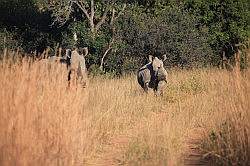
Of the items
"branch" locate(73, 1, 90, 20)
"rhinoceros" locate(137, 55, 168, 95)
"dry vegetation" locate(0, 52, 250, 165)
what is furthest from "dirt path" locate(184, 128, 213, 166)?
"branch" locate(73, 1, 90, 20)

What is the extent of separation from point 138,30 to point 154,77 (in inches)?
334

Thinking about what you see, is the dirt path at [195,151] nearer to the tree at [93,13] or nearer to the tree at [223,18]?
the tree at [93,13]

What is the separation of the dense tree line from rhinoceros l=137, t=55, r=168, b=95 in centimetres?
654

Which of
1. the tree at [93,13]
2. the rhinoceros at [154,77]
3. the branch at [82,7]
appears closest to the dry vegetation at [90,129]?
the rhinoceros at [154,77]

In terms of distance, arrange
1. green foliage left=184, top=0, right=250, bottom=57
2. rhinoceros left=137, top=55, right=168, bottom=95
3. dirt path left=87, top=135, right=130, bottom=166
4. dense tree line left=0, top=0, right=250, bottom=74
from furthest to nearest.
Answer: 1. green foliage left=184, top=0, right=250, bottom=57
2. dense tree line left=0, top=0, right=250, bottom=74
3. rhinoceros left=137, top=55, right=168, bottom=95
4. dirt path left=87, top=135, right=130, bottom=166

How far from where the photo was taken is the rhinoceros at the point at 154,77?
43.1 ft

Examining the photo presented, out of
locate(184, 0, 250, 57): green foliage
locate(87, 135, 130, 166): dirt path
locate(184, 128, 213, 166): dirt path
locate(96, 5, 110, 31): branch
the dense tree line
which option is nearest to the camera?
locate(184, 128, 213, 166): dirt path

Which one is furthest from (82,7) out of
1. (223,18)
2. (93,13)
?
(223,18)

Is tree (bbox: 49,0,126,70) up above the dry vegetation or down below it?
above

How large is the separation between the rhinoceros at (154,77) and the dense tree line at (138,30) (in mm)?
6537

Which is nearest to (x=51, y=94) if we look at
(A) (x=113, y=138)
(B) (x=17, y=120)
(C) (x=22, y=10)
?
(B) (x=17, y=120)

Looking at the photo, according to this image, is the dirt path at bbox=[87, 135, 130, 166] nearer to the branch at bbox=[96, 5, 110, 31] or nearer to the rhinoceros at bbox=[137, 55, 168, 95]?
the rhinoceros at bbox=[137, 55, 168, 95]

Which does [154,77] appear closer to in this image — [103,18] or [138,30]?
[138,30]

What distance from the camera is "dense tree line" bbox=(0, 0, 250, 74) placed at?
70.9 ft
